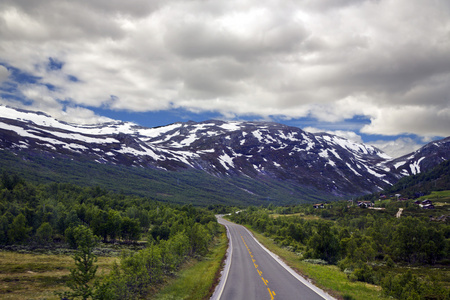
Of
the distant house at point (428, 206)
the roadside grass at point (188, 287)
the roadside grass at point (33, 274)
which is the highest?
the roadside grass at point (188, 287)

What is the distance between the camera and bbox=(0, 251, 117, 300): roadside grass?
3691cm

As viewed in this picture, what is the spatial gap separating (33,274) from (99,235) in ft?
142

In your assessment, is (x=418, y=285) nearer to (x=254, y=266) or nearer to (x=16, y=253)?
(x=254, y=266)

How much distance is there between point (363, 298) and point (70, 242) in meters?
76.4

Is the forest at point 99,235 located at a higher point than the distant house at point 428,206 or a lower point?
higher

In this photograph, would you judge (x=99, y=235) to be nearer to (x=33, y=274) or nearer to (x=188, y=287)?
(x=33, y=274)

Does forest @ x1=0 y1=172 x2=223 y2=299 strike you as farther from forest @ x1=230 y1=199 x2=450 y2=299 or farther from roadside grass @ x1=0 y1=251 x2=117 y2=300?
forest @ x1=230 y1=199 x2=450 y2=299

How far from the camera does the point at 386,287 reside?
1187 inches

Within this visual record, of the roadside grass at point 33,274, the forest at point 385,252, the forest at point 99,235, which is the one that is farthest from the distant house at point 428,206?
the roadside grass at point 33,274

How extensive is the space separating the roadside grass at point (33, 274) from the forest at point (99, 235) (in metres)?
3.52

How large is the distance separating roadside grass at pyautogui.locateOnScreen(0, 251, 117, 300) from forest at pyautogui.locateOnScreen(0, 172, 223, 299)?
3.52 metres

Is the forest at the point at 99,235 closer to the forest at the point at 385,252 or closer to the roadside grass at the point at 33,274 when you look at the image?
the roadside grass at the point at 33,274

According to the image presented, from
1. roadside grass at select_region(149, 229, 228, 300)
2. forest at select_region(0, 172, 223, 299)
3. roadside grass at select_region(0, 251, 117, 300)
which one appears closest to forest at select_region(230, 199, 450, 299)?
roadside grass at select_region(149, 229, 228, 300)

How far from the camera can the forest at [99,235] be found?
21.2m
